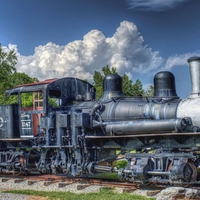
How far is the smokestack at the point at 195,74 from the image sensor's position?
960 cm

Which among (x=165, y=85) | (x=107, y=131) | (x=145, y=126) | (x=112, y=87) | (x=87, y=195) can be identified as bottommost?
(x=87, y=195)

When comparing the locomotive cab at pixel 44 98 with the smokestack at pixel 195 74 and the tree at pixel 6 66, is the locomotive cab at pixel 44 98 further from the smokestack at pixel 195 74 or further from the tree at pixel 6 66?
the tree at pixel 6 66

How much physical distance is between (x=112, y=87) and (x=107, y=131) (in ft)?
5.08

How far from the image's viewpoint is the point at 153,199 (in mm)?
8648

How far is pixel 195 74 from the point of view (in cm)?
964

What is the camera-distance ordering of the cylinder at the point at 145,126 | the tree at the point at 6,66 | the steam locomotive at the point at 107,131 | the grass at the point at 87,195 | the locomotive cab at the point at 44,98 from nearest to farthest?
the grass at the point at 87,195, the cylinder at the point at 145,126, the steam locomotive at the point at 107,131, the locomotive cab at the point at 44,98, the tree at the point at 6,66

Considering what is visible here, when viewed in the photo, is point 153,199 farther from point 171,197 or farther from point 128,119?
point 128,119

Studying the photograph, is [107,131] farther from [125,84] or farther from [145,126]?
[125,84]

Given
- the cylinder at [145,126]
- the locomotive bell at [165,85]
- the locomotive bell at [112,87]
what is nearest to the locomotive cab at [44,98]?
the locomotive bell at [112,87]

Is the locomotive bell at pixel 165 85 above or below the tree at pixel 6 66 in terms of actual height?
below

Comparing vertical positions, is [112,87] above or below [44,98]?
above

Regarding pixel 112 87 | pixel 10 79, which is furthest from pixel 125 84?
pixel 112 87

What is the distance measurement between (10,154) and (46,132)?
2.51 m

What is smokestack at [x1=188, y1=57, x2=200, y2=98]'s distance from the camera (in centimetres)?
960
